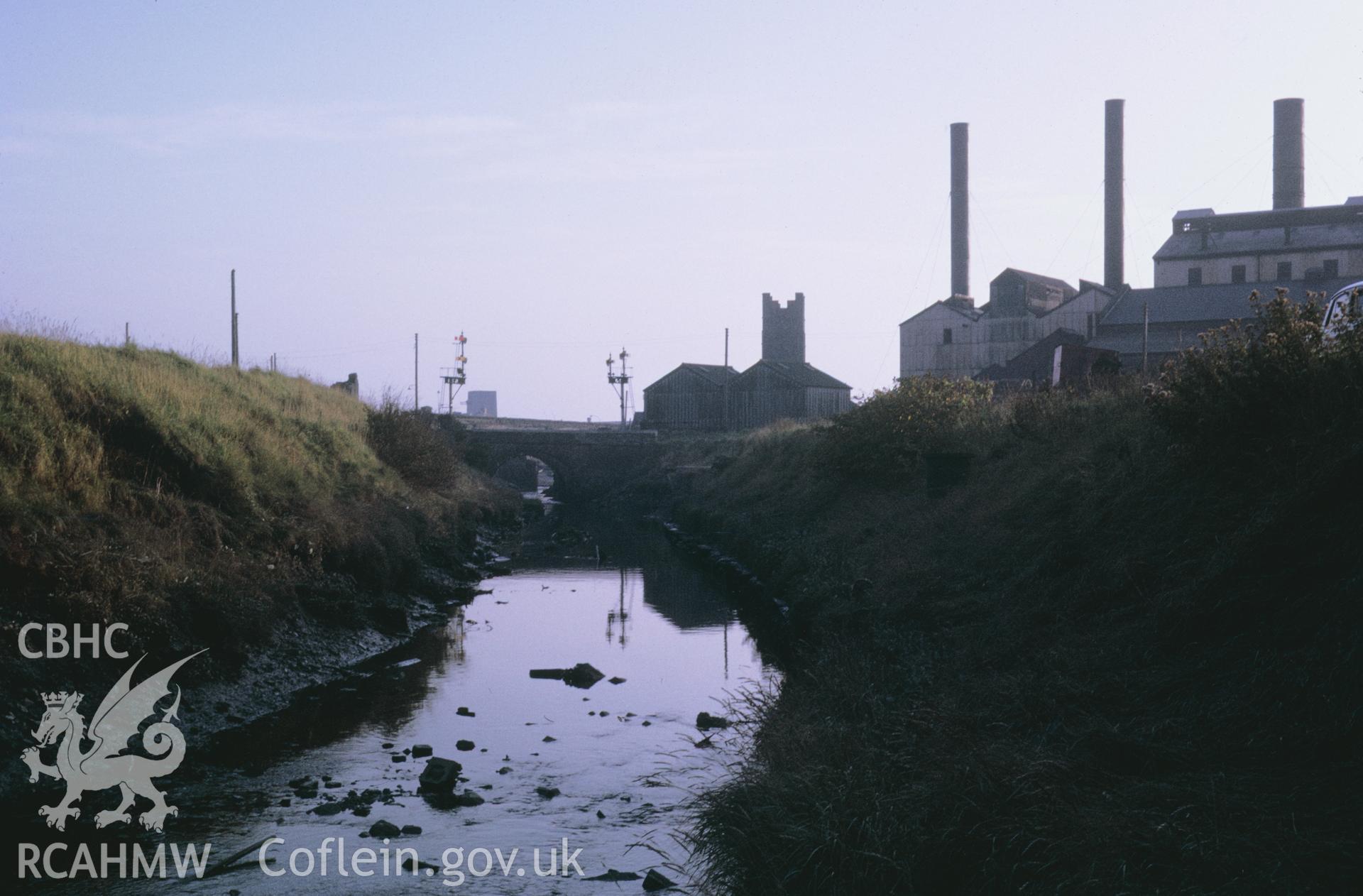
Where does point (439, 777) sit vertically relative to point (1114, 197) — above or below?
below

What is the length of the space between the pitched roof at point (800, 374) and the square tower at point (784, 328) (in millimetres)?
14872

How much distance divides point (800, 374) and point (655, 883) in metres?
58.2

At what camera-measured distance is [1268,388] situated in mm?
10781

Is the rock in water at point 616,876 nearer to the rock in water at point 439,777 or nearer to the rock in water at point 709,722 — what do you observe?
the rock in water at point 439,777

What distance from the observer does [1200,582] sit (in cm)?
888

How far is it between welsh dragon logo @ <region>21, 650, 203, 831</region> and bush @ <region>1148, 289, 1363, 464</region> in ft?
34.0

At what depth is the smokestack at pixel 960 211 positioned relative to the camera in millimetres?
57156

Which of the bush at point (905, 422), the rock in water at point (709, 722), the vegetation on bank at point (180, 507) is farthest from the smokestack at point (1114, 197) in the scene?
the rock in water at point (709, 722)

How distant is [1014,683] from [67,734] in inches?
330

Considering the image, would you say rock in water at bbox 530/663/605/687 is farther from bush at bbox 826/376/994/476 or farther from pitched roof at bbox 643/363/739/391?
pitched roof at bbox 643/363/739/391

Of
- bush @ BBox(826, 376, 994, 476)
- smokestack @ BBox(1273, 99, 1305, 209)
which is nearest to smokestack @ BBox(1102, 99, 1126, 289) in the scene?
smokestack @ BBox(1273, 99, 1305, 209)

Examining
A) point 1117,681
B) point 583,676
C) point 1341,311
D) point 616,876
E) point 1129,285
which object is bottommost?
point 616,876

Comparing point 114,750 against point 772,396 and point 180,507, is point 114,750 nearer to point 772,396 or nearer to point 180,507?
point 180,507

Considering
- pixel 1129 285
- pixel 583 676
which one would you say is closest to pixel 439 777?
pixel 583 676
